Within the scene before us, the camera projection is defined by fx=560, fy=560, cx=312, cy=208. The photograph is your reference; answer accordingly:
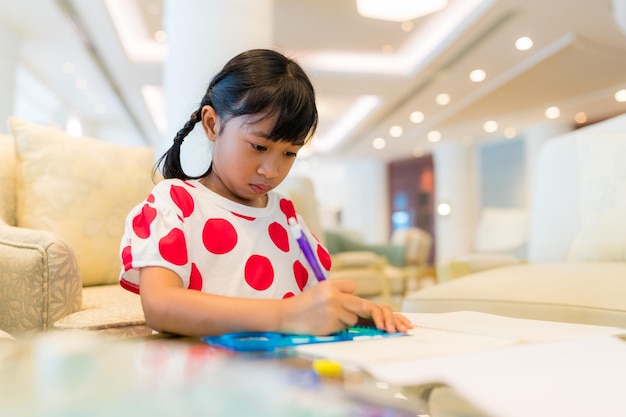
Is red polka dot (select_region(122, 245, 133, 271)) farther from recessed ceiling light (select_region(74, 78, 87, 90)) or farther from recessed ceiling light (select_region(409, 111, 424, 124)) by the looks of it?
recessed ceiling light (select_region(409, 111, 424, 124))

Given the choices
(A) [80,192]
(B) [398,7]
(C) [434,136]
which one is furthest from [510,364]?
(C) [434,136]

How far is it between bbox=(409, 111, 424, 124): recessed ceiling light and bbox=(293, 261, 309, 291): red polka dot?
335 inches

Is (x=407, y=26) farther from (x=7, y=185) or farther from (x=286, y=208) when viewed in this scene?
(x=286, y=208)

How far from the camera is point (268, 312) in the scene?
0.60 metres

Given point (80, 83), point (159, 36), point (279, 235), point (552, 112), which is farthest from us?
point (552, 112)

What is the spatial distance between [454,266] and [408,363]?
1.96m

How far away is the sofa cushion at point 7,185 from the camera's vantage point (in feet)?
5.49

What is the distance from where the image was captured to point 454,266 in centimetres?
234

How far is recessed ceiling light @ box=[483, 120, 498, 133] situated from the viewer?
989 centimetres

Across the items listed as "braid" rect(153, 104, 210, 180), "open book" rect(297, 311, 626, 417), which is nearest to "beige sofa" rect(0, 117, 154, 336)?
"braid" rect(153, 104, 210, 180)

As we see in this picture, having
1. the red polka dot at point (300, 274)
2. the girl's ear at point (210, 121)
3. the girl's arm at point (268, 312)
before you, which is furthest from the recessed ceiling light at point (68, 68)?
the girl's arm at point (268, 312)

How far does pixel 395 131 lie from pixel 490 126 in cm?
174

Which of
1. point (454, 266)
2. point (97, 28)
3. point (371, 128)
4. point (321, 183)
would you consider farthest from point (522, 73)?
point (321, 183)

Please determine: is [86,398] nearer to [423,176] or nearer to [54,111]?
[54,111]
